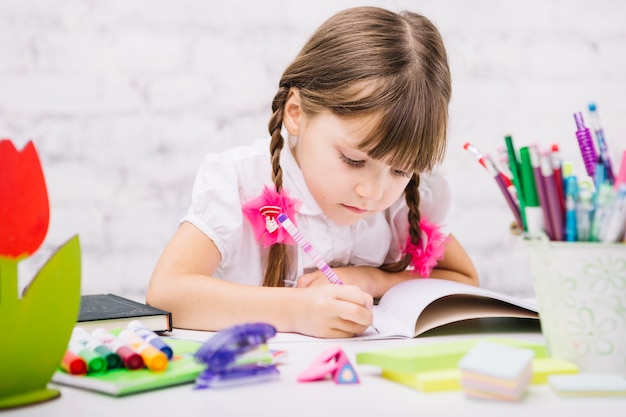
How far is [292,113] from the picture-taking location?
1.06 meters

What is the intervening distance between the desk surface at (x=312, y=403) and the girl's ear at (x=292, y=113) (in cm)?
56

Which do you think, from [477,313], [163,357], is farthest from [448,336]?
[163,357]

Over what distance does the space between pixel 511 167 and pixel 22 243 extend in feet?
1.14

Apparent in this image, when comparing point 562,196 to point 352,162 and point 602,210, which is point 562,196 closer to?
point 602,210

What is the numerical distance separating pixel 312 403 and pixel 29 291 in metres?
0.20

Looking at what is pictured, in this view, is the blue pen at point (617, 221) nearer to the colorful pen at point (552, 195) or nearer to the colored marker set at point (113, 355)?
the colorful pen at point (552, 195)

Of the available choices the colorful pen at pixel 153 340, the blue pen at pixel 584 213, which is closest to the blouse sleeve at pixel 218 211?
the colorful pen at pixel 153 340

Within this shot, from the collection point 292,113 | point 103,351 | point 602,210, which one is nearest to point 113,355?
point 103,351

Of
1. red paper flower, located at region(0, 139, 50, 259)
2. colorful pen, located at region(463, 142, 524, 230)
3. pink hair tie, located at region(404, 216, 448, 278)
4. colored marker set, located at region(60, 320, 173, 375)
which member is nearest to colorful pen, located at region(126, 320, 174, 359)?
colored marker set, located at region(60, 320, 173, 375)

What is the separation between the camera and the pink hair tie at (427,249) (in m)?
1.12

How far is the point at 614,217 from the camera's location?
0.51m

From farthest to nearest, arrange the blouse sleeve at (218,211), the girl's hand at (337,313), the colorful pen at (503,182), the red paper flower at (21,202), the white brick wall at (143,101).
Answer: the white brick wall at (143,101)
the blouse sleeve at (218,211)
the girl's hand at (337,313)
the colorful pen at (503,182)
the red paper flower at (21,202)

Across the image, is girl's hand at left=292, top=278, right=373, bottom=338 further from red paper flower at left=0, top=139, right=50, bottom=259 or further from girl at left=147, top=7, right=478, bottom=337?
red paper flower at left=0, top=139, right=50, bottom=259

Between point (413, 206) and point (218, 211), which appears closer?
point (218, 211)
